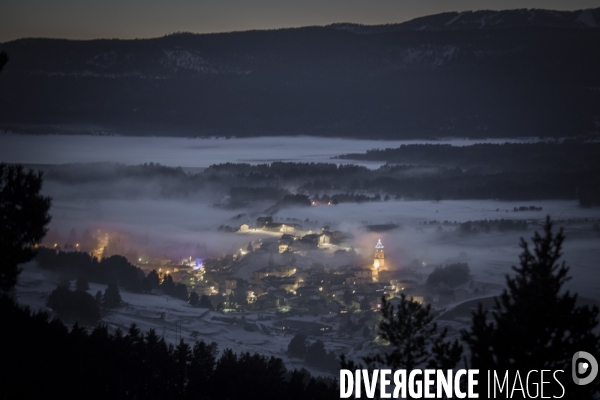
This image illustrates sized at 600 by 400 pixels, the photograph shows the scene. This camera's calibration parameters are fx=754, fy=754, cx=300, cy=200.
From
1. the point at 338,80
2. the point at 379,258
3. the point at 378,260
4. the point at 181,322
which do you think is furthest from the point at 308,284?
the point at 338,80

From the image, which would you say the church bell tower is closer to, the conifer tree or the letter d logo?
the conifer tree

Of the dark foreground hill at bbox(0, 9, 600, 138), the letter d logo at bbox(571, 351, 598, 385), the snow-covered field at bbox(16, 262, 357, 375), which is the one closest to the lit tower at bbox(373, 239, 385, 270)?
the snow-covered field at bbox(16, 262, 357, 375)

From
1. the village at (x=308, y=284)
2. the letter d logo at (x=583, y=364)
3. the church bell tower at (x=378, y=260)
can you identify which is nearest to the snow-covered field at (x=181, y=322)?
the village at (x=308, y=284)

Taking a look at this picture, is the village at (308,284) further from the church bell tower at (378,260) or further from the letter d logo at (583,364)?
the letter d logo at (583,364)

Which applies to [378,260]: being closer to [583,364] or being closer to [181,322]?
[181,322]

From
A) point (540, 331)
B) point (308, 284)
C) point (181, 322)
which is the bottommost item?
point (540, 331)

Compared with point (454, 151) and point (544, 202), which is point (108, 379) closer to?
point (544, 202)

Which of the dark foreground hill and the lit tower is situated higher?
the dark foreground hill

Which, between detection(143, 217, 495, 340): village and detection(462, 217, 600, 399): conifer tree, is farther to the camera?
detection(143, 217, 495, 340): village
